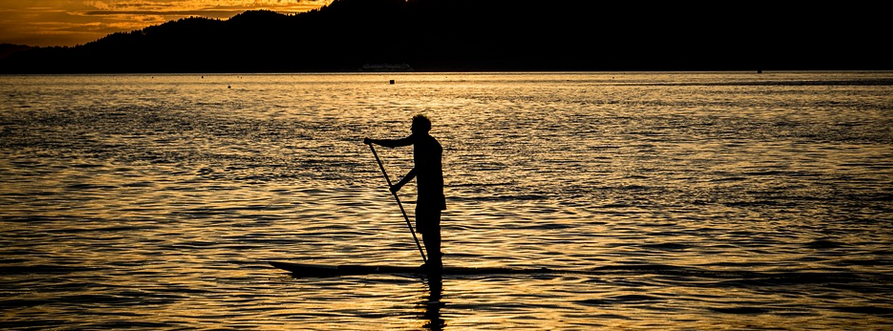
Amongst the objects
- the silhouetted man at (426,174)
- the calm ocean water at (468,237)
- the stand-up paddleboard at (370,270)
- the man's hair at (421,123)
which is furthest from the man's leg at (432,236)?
the man's hair at (421,123)

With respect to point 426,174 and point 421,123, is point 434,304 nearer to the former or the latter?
point 426,174

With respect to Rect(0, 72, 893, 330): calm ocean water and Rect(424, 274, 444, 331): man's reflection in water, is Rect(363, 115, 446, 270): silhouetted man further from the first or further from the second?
Rect(0, 72, 893, 330): calm ocean water

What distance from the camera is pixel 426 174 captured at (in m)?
15.9

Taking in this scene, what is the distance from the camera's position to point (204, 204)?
26625 mm

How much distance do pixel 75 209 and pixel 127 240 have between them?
18.1ft

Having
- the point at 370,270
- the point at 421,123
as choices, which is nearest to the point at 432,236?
the point at 370,270

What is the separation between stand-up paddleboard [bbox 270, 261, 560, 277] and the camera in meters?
16.7

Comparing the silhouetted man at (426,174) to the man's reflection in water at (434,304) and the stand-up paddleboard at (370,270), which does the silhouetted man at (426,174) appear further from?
the stand-up paddleboard at (370,270)

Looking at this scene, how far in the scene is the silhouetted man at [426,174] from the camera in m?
15.8

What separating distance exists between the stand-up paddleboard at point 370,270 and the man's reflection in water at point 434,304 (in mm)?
318

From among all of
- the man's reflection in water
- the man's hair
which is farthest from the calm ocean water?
the man's hair

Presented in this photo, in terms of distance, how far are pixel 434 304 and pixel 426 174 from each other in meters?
2.00

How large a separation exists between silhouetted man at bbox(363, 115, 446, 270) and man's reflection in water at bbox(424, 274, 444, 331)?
486 mm

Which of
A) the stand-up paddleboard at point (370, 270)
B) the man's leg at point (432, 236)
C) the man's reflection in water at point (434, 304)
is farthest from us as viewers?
the stand-up paddleboard at point (370, 270)
